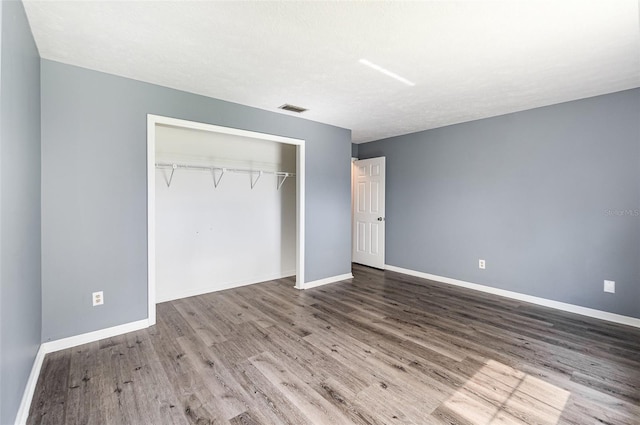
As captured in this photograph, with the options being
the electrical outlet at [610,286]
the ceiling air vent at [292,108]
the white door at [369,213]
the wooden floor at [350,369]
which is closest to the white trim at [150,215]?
the wooden floor at [350,369]

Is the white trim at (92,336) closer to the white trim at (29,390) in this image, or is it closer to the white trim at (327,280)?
the white trim at (29,390)

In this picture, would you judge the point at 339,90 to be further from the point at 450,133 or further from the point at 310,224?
the point at 450,133

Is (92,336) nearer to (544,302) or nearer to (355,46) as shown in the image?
(355,46)

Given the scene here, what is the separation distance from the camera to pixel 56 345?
8.02 ft

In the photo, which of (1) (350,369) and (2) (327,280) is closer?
(1) (350,369)

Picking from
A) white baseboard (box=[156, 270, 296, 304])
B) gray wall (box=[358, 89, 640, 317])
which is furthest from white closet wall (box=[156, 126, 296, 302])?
gray wall (box=[358, 89, 640, 317])

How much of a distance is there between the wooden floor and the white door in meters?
2.10

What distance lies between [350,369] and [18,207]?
2.36 m

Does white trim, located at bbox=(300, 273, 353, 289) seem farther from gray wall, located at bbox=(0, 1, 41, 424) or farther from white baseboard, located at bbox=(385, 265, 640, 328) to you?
gray wall, located at bbox=(0, 1, 41, 424)

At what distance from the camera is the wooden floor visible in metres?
1.76

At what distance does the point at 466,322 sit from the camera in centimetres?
308

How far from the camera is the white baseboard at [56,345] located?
1707mm

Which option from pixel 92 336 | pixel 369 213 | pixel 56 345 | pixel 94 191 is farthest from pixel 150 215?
pixel 369 213

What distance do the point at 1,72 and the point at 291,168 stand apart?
3.68m
